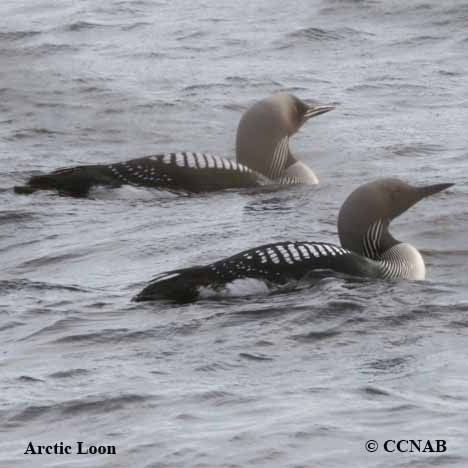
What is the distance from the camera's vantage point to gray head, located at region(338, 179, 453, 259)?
8.25 m

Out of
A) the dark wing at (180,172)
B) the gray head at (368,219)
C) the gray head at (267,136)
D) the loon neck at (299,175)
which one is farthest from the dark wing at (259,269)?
the gray head at (267,136)

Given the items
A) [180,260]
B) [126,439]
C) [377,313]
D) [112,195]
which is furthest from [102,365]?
[112,195]

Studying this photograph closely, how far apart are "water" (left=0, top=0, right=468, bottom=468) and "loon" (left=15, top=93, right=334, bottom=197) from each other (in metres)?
0.11

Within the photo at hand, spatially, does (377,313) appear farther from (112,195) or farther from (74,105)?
(74,105)

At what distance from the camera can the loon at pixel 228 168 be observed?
1016cm

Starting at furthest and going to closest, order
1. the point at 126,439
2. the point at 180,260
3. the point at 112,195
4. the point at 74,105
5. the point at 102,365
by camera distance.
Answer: the point at 74,105
the point at 112,195
the point at 180,260
the point at 102,365
the point at 126,439

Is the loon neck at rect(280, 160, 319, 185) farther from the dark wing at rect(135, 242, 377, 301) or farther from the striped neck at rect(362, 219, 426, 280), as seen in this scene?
the dark wing at rect(135, 242, 377, 301)

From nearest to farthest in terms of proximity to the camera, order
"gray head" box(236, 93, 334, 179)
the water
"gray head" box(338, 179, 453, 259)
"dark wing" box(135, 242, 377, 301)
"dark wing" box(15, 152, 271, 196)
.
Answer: the water
"dark wing" box(135, 242, 377, 301)
"gray head" box(338, 179, 453, 259)
"dark wing" box(15, 152, 271, 196)
"gray head" box(236, 93, 334, 179)

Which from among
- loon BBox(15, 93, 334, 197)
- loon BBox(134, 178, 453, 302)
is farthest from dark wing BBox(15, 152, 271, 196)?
loon BBox(134, 178, 453, 302)

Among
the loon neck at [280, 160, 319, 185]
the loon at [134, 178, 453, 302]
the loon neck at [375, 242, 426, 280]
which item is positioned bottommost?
the loon neck at [280, 160, 319, 185]

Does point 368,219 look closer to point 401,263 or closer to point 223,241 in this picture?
point 401,263

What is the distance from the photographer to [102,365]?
6613mm

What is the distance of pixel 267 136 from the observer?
36.4ft

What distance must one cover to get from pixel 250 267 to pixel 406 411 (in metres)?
1.68
